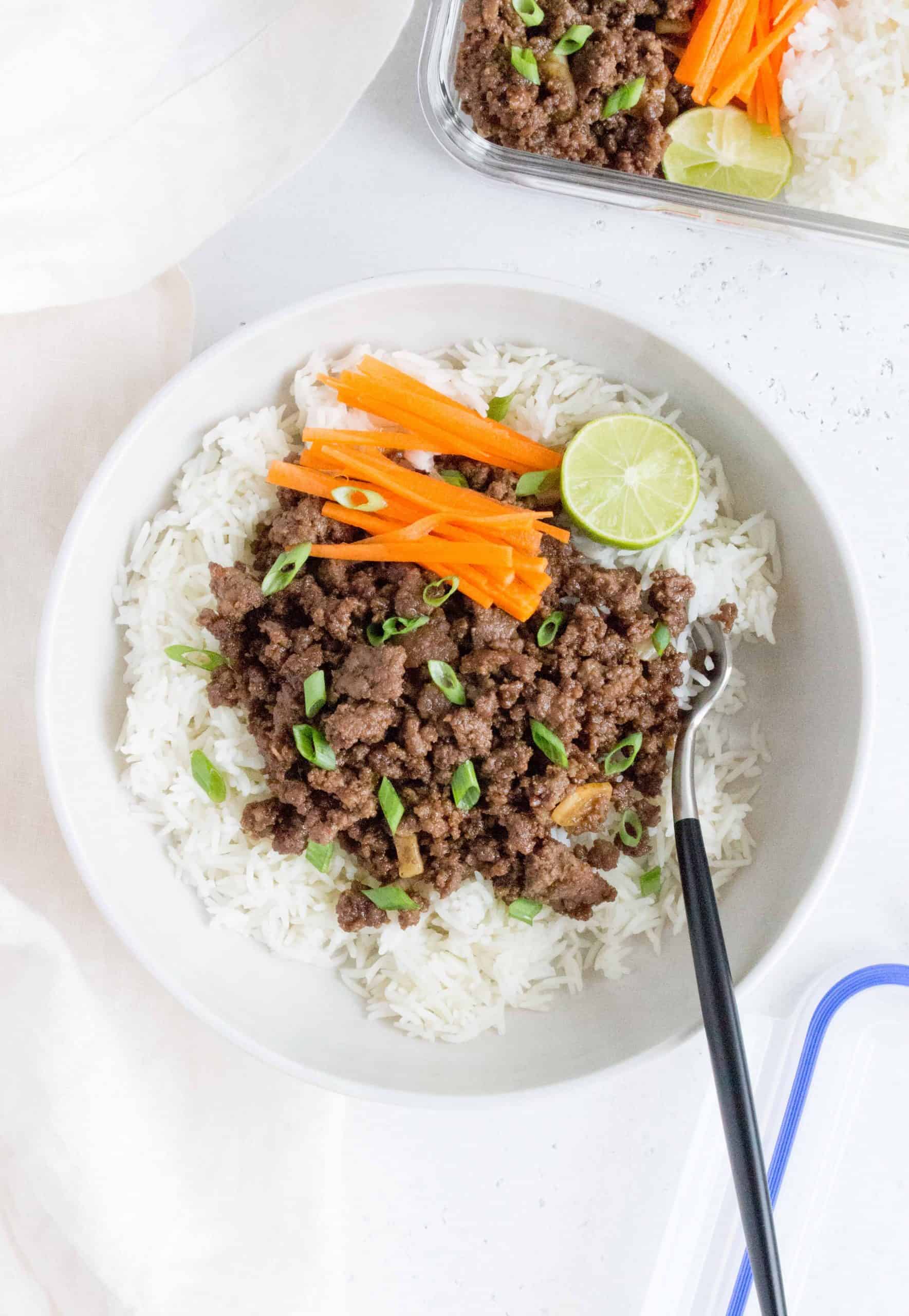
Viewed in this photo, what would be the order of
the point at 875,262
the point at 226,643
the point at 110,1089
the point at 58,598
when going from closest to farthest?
the point at 58,598
the point at 226,643
the point at 110,1089
the point at 875,262

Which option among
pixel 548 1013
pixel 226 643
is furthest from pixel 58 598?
pixel 548 1013

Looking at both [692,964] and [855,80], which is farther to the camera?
[855,80]

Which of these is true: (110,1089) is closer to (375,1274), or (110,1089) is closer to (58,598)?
(375,1274)

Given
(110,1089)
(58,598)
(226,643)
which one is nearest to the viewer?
(58,598)

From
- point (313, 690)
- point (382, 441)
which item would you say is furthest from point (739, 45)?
point (313, 690)

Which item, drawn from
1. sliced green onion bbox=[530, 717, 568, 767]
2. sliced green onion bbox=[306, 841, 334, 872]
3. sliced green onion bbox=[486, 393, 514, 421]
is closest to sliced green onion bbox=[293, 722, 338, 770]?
sliced green onion bbox=[306, 841, 334, 872]

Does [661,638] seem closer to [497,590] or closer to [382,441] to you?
[497,590]

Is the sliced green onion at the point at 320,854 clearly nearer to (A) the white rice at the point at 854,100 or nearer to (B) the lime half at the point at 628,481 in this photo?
(B) the lime half at the point at 628,481
